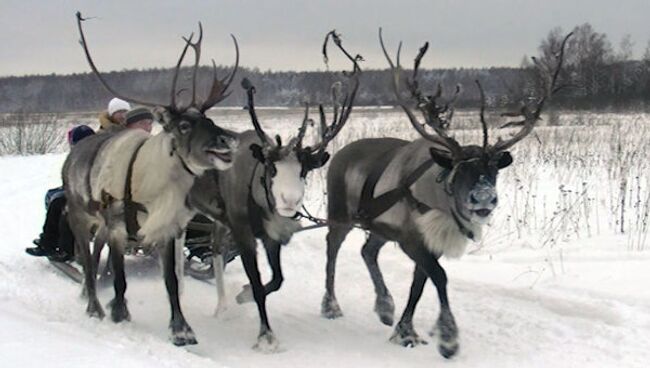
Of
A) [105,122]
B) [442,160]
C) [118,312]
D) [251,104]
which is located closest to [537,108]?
[442,160]

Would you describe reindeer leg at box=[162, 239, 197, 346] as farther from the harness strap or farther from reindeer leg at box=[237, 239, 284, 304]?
reindeer leg at box=[237, 239, 284, 304]

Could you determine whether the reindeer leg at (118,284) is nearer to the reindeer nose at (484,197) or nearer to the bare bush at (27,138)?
the reindeer nose at (484,197)

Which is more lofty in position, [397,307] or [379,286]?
[379,286]

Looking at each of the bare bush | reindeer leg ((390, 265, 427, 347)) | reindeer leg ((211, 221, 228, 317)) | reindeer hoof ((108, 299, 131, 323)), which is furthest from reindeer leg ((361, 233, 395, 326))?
the bare bush

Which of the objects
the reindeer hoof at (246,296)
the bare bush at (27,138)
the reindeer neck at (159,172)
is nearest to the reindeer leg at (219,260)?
the reindeer hoof at (246,296)

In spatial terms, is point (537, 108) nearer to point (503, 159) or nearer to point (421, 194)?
point (503, 159)

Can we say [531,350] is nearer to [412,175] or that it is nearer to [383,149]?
[412,175]

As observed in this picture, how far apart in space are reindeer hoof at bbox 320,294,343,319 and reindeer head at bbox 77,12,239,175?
218 centimetres

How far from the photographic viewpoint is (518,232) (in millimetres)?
10156

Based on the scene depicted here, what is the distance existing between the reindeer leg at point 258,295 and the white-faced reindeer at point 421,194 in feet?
3.56

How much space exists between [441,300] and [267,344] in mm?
1445

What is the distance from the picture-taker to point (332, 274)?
743 cm

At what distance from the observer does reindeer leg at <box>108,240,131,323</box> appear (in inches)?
249

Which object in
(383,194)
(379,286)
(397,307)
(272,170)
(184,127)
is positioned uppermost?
(184,127)
